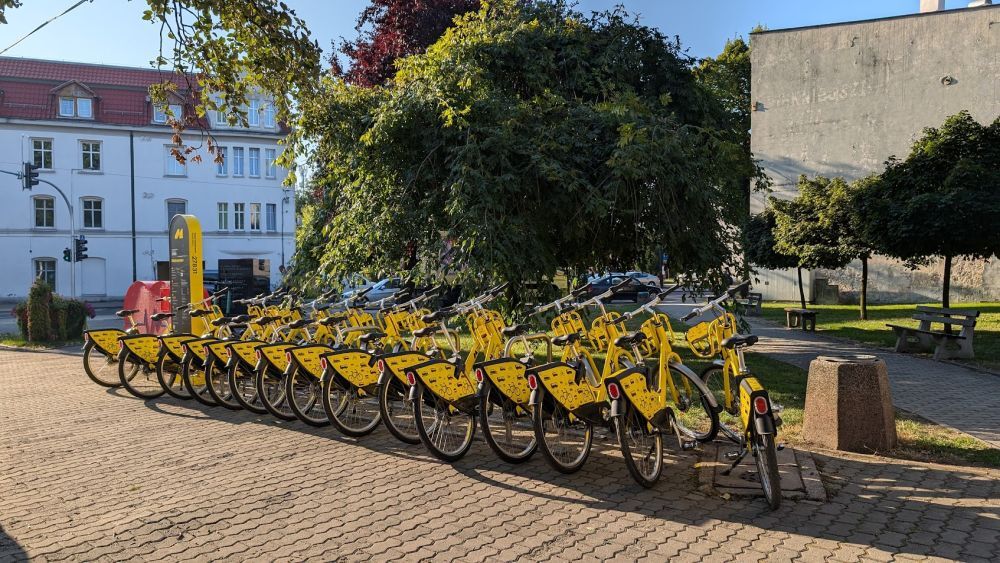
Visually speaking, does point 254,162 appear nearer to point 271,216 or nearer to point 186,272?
point 271,216

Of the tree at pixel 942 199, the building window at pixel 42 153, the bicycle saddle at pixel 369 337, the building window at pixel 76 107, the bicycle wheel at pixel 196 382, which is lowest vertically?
the bicycle wheel at pixel 196 382

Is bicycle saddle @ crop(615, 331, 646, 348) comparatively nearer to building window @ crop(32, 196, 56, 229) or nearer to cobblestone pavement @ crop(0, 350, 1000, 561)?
cobblestone pavement @ crop(0, 350, 1000, 561)

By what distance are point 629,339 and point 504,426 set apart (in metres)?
1.14

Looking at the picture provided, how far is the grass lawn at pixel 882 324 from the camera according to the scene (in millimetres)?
12859

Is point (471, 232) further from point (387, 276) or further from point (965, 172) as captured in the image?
point (965, 172)

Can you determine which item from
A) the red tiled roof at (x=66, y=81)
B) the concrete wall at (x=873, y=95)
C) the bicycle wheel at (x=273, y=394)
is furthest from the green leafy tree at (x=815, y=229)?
the red tiled roof at (x=66, y=81)

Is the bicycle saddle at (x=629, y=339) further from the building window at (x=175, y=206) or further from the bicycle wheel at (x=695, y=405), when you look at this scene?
the building window at (x=175, y=206)

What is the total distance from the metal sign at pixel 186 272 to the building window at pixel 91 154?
32891 mm

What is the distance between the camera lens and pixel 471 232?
29.1 ft

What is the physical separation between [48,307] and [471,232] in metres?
12.5

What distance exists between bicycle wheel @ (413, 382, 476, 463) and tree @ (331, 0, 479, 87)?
12386mm

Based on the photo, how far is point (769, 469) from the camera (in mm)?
A: 4598

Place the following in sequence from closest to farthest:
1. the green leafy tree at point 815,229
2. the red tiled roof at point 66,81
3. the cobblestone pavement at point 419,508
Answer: the cobblestone pavement at point 419,508 → the green leafy tree at point 815,229 → the red tiled roof at point 66,81

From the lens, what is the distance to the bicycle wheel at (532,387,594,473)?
5.26 metres
